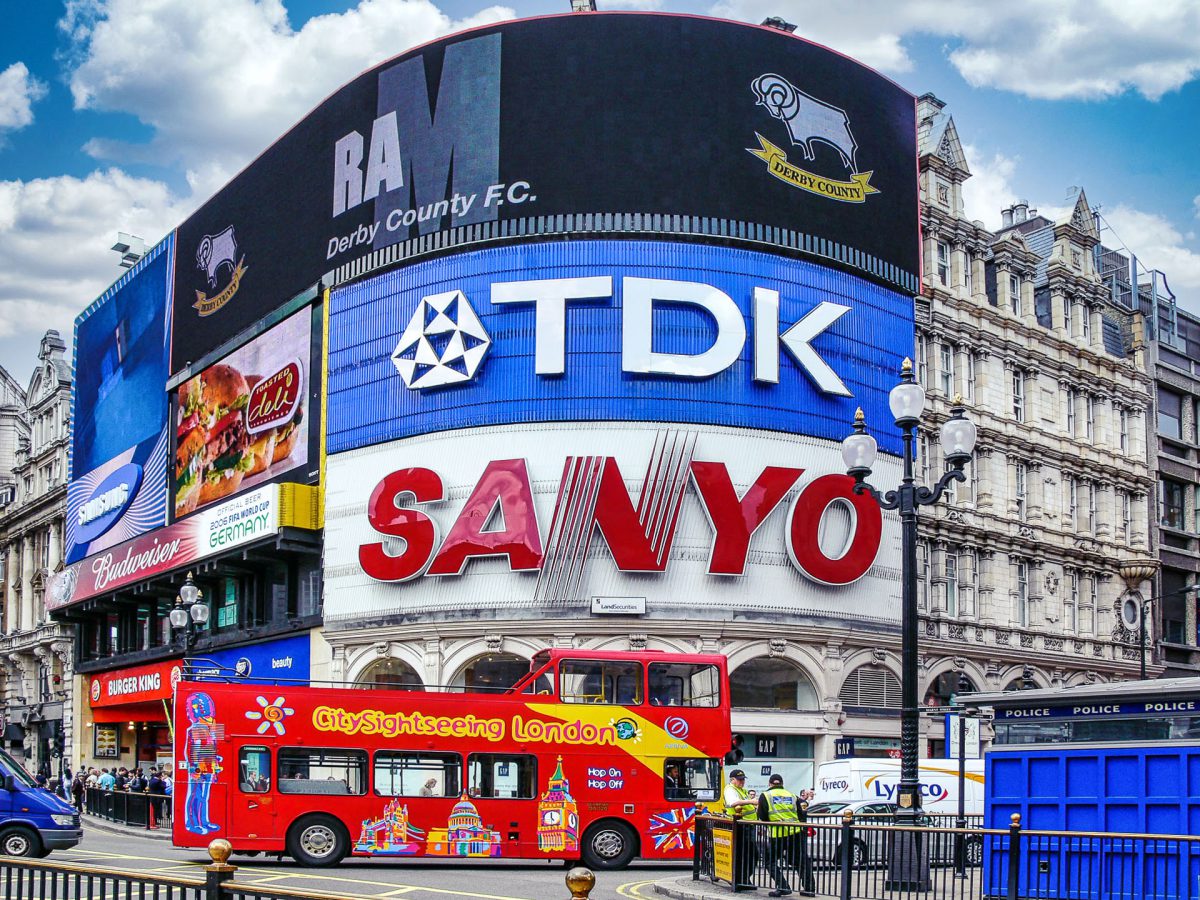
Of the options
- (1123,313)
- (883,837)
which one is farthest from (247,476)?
(883,837)

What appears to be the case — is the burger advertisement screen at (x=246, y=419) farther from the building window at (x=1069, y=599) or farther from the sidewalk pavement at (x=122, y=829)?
the building window at (x=1069, y=599)

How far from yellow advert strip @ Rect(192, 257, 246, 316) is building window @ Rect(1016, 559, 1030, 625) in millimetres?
30899

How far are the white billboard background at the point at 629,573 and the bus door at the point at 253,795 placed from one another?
1595 centimetres

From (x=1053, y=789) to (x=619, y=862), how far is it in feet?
43.3

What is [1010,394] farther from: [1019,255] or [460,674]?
[460,674]

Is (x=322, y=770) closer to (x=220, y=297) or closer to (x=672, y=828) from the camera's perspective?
(x=672, y=828)

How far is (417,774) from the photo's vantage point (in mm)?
30312

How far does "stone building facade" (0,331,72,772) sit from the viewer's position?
79.6 meters

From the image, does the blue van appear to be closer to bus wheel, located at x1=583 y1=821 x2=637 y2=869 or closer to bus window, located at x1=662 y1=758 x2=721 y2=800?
bus wheel, located at x1=583 y1=821 x2=637 y2=869

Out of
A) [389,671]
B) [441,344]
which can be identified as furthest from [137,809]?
[441,344]

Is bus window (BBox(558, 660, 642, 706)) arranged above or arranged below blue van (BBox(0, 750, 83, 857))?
above

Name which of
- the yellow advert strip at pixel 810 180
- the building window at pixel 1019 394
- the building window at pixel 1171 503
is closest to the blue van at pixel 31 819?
the yellow advert strip at pixel 810 180

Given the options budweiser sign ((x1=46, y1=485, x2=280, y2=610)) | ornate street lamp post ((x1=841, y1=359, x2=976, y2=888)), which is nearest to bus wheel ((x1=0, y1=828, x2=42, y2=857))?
ornate street lamp post ((x1=841, y1=359, x2=976, y2=888))

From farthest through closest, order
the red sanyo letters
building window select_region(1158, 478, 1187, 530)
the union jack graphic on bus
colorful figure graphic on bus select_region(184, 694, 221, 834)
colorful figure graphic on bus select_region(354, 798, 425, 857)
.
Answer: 1. building window select_region(1158, 478, 1187, 530)
2. the red sanyo letters
3. the union jack graphic on bus
4. colorful figure graphic on bus select_region(354, 798, 425, 857)
5. colorful figure graphic on bus select_region(184, 694, 221, 834)
